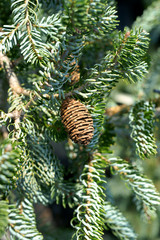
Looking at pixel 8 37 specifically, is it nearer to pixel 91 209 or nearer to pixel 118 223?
pixel 91 209

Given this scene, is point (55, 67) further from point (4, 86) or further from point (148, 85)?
point (148, 85)

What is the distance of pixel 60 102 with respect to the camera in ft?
1.15

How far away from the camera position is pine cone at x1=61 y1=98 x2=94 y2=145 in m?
0.33

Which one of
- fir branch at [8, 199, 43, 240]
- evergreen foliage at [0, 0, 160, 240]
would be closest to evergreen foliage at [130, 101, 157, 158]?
evergreen foliage at [0, 0, 160, 240]

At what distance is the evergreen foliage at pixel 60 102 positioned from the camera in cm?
30

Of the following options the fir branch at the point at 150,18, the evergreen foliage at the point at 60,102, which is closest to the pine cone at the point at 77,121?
the evergreen foliage at the point at 60,102

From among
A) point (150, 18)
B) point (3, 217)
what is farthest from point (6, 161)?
point (150, 18)

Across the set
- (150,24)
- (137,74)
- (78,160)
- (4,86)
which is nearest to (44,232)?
(78,160)

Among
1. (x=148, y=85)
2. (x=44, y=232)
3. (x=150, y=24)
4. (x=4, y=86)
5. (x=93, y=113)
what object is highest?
A: (x=150, y=24)

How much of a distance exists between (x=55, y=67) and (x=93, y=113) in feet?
0.33

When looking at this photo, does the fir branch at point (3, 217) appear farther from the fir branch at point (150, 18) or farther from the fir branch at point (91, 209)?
the fir branch at point (150, 18)

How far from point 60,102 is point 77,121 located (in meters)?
0.05

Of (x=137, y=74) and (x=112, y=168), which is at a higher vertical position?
(x=137, y=74)

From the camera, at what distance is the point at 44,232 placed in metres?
0.65
